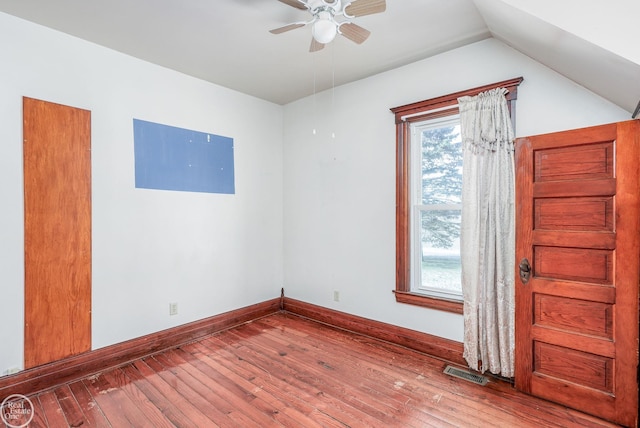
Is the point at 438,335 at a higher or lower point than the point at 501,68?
lower

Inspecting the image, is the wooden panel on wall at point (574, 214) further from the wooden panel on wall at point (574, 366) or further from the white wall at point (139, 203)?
the white wall at point (139, 203)

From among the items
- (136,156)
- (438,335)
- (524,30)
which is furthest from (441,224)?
(136,156)

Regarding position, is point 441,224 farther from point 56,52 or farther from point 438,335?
point 56,52

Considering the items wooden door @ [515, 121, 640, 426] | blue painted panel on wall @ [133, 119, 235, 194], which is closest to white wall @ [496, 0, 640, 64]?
wooden door @ [515, 121, 640, 426]

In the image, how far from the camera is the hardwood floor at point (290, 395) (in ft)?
6.99

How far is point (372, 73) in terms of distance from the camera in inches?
138

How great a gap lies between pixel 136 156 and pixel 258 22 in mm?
1764

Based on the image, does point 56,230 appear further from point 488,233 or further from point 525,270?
point 525,270

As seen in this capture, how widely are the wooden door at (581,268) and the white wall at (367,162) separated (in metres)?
0.33

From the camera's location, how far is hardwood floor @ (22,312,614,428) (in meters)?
2.13

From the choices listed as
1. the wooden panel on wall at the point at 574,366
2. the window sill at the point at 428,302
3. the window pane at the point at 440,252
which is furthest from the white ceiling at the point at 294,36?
the window sill at the point at 428,302

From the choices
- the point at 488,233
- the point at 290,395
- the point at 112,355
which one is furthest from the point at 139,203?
the point at 488,233

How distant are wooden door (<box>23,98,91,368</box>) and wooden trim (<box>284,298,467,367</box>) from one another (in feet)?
7.78

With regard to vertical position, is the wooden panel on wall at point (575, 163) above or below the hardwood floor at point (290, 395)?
above
